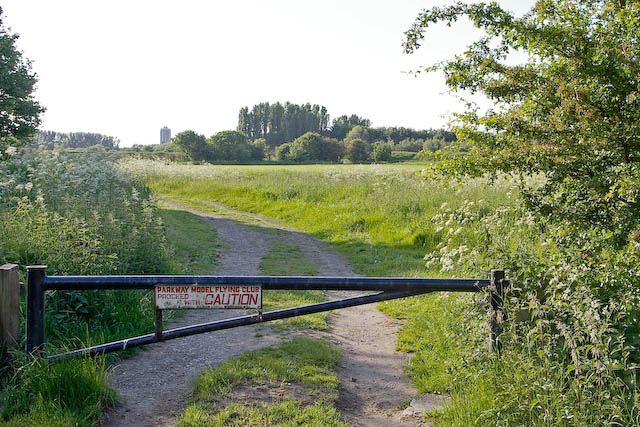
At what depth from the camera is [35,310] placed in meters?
3.73

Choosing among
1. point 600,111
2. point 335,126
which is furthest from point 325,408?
point 335,126

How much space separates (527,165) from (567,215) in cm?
61

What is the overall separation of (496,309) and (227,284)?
6.93 ft

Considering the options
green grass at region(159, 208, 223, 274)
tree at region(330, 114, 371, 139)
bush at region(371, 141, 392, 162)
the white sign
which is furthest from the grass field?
tree at region(330, 114, 371, 139)

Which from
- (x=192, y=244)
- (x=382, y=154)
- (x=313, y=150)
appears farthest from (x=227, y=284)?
(x=313, y=150)

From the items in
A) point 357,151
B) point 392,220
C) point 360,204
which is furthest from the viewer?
point 357,151

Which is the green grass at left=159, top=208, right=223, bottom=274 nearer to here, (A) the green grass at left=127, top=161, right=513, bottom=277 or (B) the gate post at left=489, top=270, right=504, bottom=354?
(A) the green grass at left=127, top=161, right=513, bottom=277

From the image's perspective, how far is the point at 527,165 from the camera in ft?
16.3

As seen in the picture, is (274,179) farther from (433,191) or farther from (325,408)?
(325,408)

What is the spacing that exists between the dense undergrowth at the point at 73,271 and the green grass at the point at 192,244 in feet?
3.23

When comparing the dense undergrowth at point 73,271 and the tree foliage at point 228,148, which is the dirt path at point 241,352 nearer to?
the dense undergrowth at point 73,271

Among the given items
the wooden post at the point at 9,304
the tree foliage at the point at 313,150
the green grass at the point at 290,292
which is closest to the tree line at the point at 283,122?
the tree foliage at the point at 313,150

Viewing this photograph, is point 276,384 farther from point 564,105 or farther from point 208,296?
point 564,105

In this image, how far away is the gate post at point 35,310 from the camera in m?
3.69
